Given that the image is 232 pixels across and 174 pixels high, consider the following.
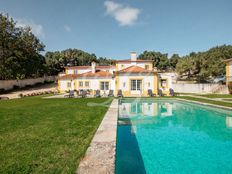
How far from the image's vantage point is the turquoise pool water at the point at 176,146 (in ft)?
17.5

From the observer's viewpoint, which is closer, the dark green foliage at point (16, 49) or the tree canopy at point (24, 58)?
the dark green foliage at point (16, 49)

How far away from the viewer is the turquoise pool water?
5340 millimetres

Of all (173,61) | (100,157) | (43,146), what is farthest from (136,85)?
(173,61)

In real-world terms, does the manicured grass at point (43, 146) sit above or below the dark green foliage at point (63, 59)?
below

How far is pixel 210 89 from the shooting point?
2828 cm

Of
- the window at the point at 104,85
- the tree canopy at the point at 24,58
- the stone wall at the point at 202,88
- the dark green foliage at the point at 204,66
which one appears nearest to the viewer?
the stone wall at the point at 202,88

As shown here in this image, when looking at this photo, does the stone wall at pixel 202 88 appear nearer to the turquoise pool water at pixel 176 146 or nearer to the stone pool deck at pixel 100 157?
the turquoise pool water at pixel 176 146

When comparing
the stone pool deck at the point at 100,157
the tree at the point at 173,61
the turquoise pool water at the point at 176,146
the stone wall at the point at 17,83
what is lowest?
the turquoise pool water at the point at 176,146

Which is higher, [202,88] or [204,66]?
[204,66]

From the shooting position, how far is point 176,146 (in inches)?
276

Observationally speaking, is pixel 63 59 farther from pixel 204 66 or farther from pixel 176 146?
pixel 176 146

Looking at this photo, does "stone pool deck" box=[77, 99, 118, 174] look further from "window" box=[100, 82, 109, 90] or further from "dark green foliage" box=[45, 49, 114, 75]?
"dark green foliage" box=[45, 49, 114, 75]

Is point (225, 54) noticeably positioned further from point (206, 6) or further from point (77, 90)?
point (77, 90)

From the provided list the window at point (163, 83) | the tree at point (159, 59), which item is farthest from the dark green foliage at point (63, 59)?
the window at point (163, 83)
